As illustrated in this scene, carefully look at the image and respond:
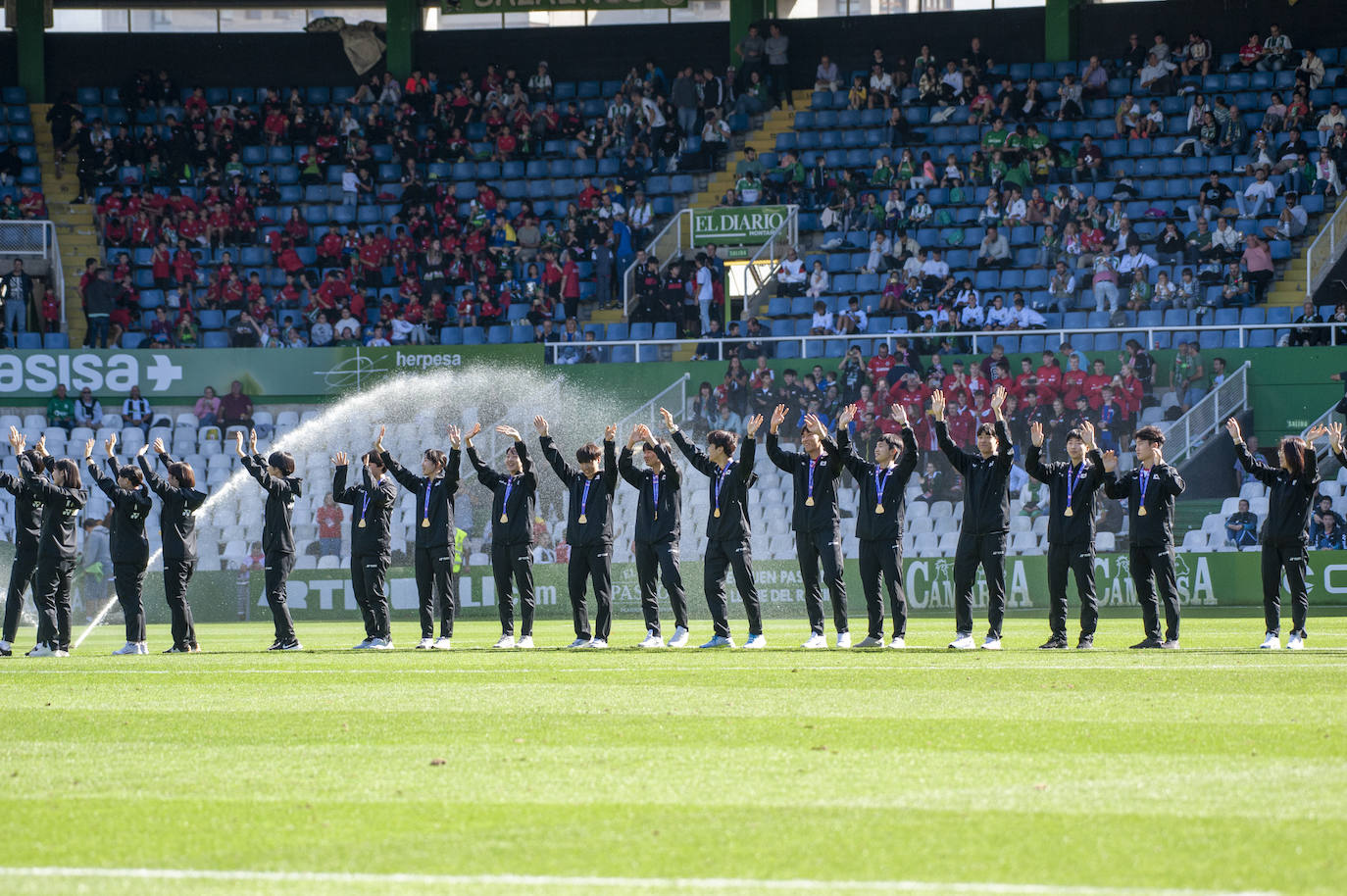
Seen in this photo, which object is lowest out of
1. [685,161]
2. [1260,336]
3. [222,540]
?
[222,540]

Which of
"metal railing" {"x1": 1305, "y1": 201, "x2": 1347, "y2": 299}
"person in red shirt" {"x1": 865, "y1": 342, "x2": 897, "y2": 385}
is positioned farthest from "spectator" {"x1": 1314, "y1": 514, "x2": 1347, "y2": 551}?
"person in red shirt" {"x1": 865, "y1": 342, "x2": 897, "y2": 385}

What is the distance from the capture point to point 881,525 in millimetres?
15977

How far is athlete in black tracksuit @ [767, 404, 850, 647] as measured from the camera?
16141 millimetres

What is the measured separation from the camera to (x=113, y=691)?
12625 millimetres

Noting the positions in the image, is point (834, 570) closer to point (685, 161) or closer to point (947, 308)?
point (947, 308)

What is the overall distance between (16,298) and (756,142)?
1618cm

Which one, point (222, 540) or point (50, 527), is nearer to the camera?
point (50, 527)

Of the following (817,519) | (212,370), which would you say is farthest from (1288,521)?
(212,370)

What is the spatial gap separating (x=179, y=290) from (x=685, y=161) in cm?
1123

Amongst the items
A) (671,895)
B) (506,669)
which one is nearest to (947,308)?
(506,669)

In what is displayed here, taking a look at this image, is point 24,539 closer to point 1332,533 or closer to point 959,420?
point 959,420

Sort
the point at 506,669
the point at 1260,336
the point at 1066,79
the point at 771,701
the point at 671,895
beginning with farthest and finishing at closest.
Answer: the point at 1066,79, the point at 1260,336, the point at 506,669, the point at 771,701, the point at 671,895

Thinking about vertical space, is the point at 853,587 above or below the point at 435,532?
below

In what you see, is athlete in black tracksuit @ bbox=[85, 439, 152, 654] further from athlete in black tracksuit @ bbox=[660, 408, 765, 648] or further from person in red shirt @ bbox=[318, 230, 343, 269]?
person in red shirt @ bbox=[318, 230, 343, 269]
